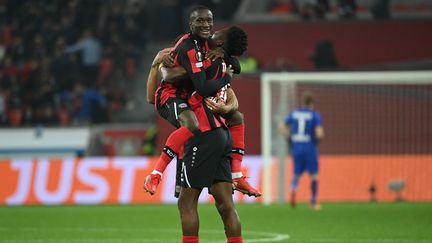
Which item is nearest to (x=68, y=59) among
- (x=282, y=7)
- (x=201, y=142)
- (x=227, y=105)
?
(x=282, y=7)

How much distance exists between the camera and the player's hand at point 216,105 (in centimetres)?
830

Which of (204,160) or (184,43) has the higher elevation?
(184,43)

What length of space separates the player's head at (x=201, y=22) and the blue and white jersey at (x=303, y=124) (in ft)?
34.1

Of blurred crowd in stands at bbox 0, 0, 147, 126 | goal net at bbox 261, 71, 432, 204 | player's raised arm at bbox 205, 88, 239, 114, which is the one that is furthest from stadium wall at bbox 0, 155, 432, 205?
player's raised arm at bbox 205, 88, 239, 114

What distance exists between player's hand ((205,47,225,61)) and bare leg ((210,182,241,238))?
39.3 inches

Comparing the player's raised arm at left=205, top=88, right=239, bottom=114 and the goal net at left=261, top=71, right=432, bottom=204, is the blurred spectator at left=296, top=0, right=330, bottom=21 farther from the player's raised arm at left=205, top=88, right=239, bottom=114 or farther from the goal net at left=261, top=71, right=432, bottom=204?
the player's raised arm at left=205, top=88, right=239, bottom=114

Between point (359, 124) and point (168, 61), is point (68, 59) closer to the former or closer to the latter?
point (359, 124)

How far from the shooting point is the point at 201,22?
806 centimetres

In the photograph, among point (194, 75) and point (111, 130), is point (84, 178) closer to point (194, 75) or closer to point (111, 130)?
point (111, 130)

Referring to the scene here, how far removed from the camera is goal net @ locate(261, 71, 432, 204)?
65.2ft

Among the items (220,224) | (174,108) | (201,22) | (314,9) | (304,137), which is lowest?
(220,224)

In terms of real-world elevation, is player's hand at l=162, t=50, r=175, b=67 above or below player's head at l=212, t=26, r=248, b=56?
below

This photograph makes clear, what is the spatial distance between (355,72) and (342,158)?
65.3 inches

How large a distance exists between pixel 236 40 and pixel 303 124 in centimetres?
1042
